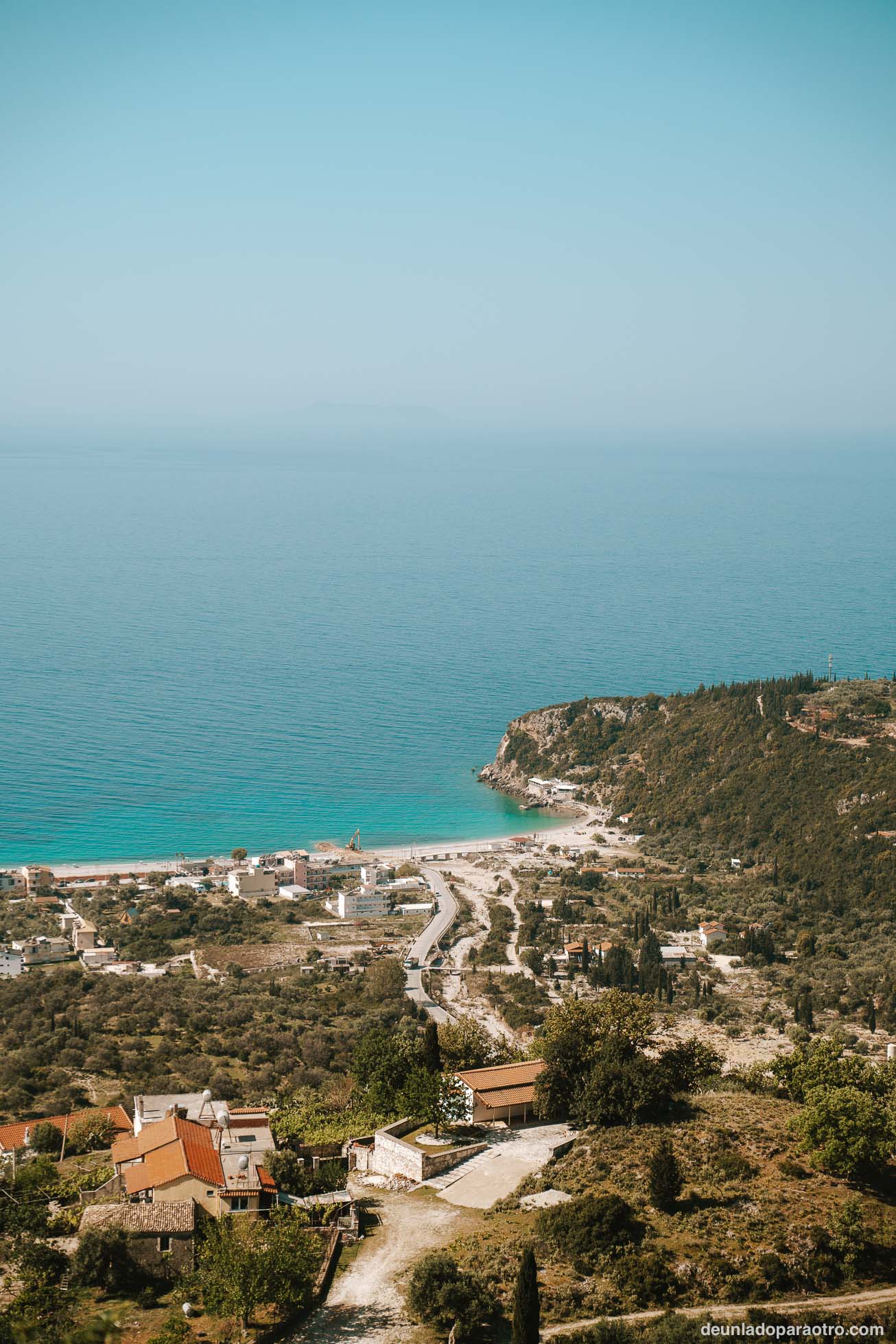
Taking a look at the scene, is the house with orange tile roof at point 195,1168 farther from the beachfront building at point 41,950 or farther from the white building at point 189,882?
the white building at point 189,882

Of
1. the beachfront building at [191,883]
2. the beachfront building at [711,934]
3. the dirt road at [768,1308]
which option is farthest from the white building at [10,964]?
the dirt road at [768,1308]

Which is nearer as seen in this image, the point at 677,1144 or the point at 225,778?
the point at 677,1144

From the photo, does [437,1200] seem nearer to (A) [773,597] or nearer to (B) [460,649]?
(B) [460,649]

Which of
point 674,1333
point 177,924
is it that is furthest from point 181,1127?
point 177,924

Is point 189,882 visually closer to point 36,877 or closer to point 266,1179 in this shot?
point 36,877

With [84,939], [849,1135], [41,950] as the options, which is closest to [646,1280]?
[849,1135]

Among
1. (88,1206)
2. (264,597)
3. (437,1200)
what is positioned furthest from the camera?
(264,597)
